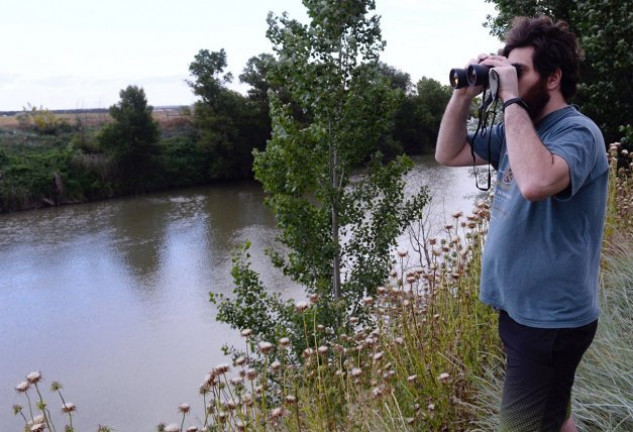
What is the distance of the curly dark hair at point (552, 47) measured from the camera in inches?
48.8

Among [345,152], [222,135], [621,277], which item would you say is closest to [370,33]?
[345,152]

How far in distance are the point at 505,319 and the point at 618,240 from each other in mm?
2451

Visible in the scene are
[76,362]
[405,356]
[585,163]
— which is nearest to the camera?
[585,163]

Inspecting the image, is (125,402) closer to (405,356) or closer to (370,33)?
(370,33)

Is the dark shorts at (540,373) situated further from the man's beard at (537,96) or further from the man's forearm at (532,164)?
the man's beard at (537,96)

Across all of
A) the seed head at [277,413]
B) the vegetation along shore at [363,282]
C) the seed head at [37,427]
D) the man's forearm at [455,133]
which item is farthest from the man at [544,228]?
the seed head at [37,427]

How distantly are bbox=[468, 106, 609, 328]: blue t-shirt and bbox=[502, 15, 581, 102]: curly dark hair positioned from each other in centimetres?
9

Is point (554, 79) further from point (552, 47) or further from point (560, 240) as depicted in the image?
point (560, 240)

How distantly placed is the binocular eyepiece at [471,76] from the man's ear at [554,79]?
0.07 metres

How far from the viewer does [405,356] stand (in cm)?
233

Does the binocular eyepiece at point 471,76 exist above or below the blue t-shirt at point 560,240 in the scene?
above

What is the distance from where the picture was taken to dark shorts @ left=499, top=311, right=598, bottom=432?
3.96ft

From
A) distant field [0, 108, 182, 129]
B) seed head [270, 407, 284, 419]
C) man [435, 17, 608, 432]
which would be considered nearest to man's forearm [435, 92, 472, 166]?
man [435, 17, 608, 432]

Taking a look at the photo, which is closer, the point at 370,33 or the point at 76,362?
the point at 370,33
